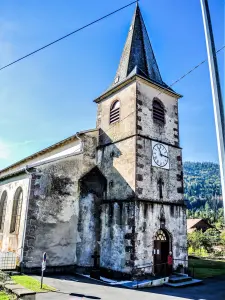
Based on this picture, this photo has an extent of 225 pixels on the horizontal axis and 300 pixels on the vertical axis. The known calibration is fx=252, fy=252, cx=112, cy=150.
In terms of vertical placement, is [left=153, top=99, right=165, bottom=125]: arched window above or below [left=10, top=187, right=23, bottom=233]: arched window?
above

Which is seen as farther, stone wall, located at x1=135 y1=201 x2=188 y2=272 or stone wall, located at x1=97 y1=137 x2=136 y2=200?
stone wall, located at x1=97 y1=137 x2=136 y2=200

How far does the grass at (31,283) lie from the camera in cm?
999

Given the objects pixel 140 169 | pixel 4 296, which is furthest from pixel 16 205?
pixel 4 296

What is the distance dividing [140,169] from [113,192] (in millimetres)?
2394

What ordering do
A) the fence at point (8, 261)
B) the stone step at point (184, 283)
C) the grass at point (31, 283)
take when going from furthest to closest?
the fence at point (8, 261) → the stone step at point (184, 283) → the grass at point (31, 283)

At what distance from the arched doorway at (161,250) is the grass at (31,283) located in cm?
645

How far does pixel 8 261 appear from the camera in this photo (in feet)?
44.0

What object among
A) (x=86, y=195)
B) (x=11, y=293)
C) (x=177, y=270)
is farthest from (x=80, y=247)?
(x=11, y=293)

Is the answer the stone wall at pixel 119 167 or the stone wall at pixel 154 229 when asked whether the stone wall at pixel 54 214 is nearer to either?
the stone wall at pixel 119 167

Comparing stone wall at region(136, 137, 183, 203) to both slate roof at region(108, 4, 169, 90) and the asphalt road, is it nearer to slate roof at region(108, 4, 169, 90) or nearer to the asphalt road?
the asphalt road

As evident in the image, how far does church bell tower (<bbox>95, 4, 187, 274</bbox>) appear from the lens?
14.1 meters

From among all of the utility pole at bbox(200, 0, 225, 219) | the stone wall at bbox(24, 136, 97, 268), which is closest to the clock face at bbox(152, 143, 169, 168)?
the stone wall at bbox(24, 136, 97, 268)

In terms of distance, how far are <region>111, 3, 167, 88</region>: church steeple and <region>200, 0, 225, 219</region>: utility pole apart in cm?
1303

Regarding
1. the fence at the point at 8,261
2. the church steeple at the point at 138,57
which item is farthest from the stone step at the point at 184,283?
the church steeple at the point at 138,57
